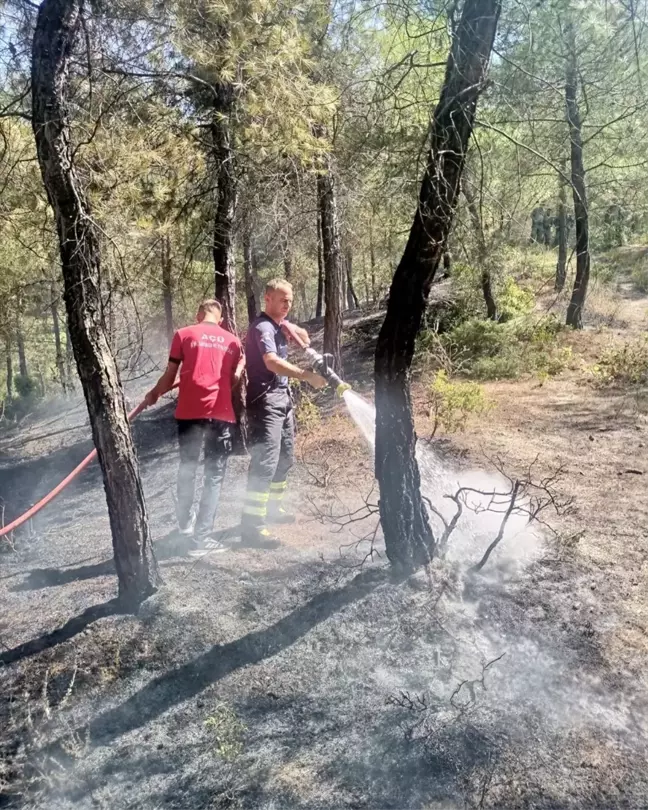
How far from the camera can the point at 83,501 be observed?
7.71m

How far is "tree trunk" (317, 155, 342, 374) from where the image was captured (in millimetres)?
9039

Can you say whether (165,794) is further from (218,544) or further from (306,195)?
(306,195)

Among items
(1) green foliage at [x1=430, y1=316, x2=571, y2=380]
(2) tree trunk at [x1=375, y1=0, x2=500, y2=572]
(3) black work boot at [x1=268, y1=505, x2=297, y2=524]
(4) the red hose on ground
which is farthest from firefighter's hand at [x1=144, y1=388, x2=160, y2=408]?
(1) green foliage at [x1=430, y1=316, x2=571, y2=380]

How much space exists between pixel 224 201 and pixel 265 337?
151 inches

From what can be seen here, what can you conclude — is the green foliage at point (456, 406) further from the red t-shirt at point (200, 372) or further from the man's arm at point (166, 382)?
the man's arm at point (166, 382)

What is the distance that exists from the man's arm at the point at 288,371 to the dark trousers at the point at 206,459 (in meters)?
0.69

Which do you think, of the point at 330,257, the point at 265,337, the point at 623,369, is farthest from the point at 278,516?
the point at 623,369

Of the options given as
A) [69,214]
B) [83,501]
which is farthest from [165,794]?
[83,501]

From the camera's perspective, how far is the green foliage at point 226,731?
8.48ft

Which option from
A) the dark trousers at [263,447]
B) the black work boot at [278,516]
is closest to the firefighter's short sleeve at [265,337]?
the dark trousers at [263,447]

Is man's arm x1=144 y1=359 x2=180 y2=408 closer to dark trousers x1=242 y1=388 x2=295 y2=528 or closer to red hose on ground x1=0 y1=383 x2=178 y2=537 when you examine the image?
red hose on ground x1=0 y1=383 x2=178 y2=537

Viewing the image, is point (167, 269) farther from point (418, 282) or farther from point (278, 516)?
point (418, 282)

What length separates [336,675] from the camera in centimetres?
310

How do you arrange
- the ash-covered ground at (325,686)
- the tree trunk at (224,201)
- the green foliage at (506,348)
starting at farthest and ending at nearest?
the green foliage at (506,348), the tree trunk at (224,201), the ash-covered ground at (325,686)
